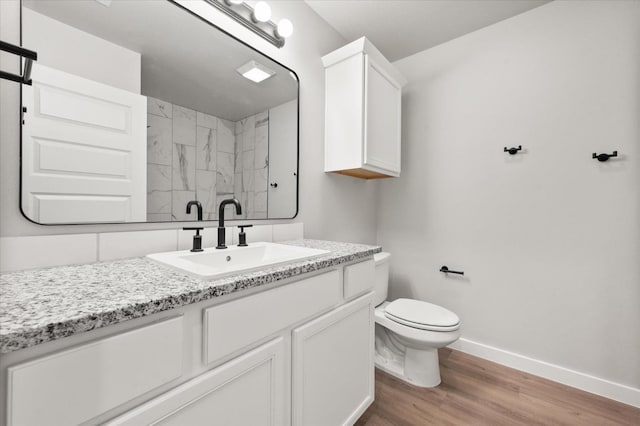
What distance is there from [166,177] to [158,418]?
860mm

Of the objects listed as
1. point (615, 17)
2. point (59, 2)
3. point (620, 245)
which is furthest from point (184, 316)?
point (615, 17)

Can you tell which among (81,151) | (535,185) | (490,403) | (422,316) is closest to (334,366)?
(422,316)

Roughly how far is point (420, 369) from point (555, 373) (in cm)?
88

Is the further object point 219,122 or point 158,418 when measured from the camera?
point 219,122

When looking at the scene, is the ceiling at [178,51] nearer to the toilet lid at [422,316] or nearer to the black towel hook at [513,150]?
the toilet lid at [422,316]

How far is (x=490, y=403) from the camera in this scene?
1.55 m

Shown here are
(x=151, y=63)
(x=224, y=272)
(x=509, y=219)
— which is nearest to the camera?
(x=224, y=272)

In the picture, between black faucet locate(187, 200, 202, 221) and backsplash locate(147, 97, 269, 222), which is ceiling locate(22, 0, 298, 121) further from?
black faucet locate(187, 200, 202, 221)

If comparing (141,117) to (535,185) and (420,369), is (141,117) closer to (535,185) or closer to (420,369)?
(420,369)

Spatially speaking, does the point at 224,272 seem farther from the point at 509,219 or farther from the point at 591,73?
the point at 591,73

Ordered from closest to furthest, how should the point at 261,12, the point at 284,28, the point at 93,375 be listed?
the point at 93,375
the point at 261,12
the point at 284,28

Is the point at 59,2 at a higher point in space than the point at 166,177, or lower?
higher

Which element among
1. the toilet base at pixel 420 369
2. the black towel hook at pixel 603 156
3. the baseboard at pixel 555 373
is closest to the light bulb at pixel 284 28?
the black towel hook at pixel 603 156

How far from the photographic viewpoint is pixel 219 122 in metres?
1.32
